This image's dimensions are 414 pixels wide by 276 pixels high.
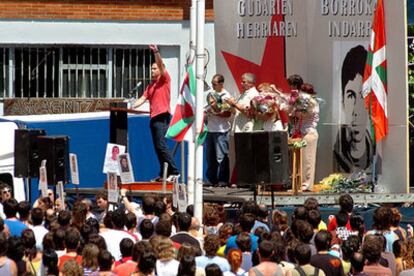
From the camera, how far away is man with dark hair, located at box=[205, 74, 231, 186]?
2136 cm

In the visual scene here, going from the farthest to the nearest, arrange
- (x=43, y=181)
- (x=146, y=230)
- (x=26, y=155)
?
(x=26, y=155)
(x=43, y=181)
(x=146, y=230)

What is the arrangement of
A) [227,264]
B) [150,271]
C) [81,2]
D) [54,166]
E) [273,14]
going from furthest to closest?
1. [81,2]
2. [273,14]
3. [54,166]
4. [227,264]
5. [150,271]

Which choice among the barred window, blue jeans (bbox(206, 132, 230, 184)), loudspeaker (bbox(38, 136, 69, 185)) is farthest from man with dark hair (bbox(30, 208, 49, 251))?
the barred window

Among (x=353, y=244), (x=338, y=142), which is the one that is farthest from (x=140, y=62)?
(x=353, y=244)

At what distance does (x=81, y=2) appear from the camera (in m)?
31.5

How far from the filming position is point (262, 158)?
18281 mm

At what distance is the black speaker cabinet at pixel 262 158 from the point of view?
18219 millimetres

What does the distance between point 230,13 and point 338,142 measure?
2800 mm

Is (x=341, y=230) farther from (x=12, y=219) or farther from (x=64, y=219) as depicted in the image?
(x=12, y=219)

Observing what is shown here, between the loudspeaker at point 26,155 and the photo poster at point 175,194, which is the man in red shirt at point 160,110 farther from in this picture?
the photo poster at point 175,194

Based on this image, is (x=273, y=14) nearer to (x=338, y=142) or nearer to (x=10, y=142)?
(x=338, y=142)

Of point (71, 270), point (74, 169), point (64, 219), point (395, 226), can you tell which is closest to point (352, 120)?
point (74, 169)

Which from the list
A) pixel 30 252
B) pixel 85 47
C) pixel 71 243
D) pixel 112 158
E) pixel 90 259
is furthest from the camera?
pixel 85 47

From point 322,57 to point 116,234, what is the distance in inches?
341
